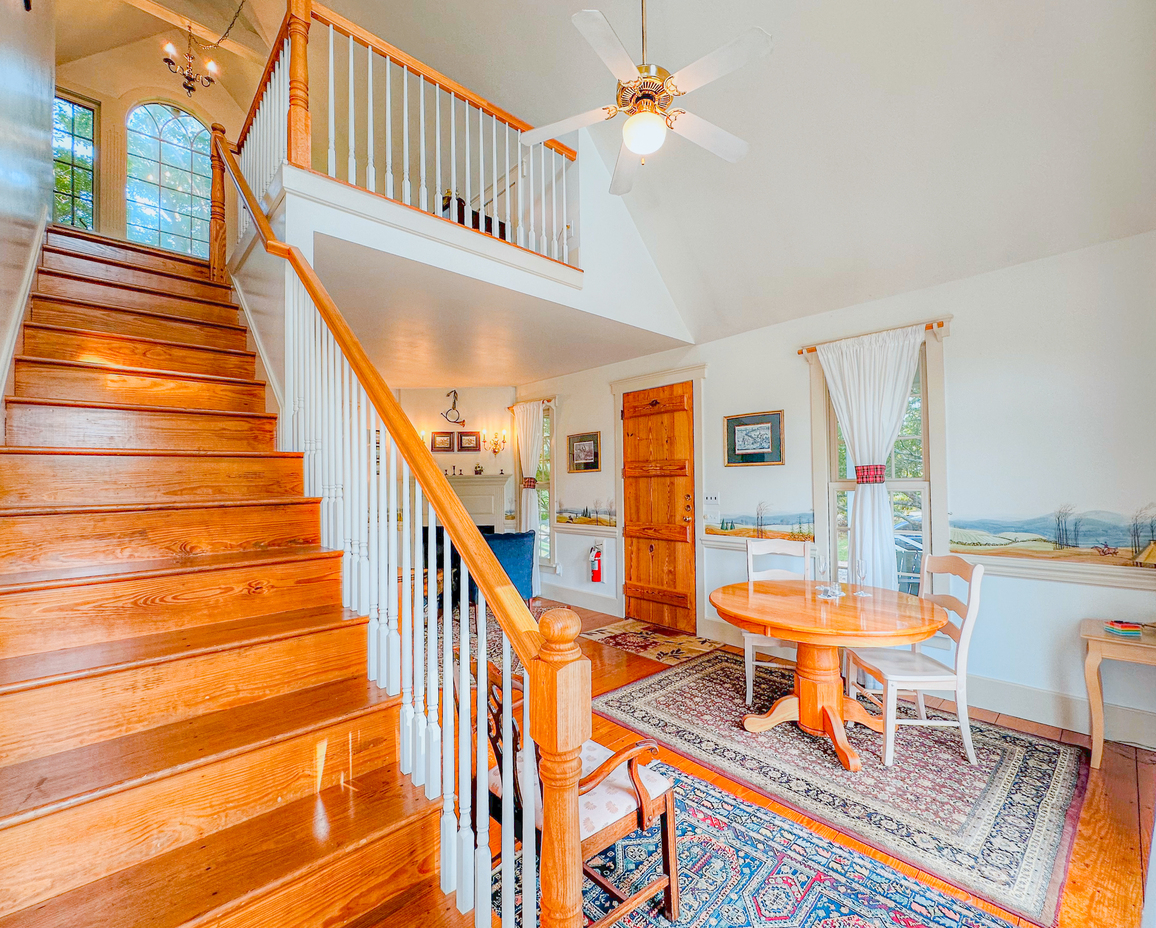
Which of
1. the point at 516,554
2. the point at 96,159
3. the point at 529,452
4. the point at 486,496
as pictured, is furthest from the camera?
the point at 486,496

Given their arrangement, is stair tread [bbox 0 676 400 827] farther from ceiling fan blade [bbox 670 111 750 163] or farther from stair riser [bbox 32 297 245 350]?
ceiling fan blade [bbox 670 111 750 163]

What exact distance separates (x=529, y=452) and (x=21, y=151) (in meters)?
4.58

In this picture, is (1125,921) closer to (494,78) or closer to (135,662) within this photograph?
(135,662)

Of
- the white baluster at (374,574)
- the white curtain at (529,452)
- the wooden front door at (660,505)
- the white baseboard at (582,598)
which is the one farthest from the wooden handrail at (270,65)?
the white baseboard at (582,598)

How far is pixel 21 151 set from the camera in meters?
2.19

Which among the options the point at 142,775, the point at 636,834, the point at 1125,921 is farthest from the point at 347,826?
the point at 1125,921

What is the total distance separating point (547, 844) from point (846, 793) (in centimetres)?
187

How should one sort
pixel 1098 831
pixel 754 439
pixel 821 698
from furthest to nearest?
pixel 754 439
pixel 821 698
pixel 1098 831

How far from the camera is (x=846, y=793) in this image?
2.23 metres

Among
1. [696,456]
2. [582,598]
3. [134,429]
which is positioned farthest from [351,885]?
[582,598]

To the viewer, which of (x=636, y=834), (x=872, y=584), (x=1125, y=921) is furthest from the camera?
(x=872, y=584)

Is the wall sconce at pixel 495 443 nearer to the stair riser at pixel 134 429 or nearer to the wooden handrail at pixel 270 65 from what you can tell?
the wooden handrail at pixel 270 65

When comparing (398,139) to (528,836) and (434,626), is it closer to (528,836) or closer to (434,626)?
(434,626)

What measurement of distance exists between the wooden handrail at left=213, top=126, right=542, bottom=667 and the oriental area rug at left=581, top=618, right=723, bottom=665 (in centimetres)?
308
